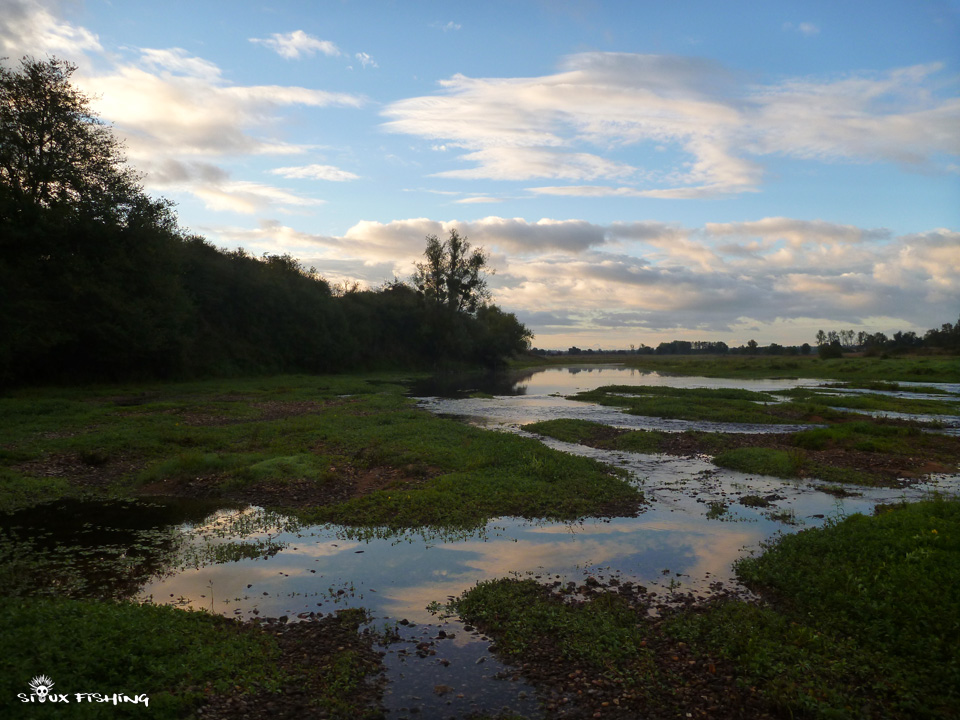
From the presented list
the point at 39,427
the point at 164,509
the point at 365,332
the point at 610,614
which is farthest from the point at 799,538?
the point at 365,332

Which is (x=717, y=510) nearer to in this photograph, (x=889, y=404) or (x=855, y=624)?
(x=855, y=624)

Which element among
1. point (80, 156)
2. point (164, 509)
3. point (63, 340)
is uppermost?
point (80, 156)

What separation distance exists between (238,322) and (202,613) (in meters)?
62.6

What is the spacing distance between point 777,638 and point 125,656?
28.3 feet

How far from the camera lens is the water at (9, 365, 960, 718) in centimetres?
792

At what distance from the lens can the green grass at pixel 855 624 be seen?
7102mm

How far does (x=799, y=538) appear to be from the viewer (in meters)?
12.3

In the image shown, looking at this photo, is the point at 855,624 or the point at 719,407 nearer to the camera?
the point at 855,624

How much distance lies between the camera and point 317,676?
748cm

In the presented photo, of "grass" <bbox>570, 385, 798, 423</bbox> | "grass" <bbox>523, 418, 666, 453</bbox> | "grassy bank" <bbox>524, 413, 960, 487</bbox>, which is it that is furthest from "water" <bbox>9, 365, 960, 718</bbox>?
"grass" <bbox>570, 385, 798, 423</bbox>

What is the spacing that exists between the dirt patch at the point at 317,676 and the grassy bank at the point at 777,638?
6.29 ft

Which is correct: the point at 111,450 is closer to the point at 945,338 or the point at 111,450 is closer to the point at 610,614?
the point at 610,614

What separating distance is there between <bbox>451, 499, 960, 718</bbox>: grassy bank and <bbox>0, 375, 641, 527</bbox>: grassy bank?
5385 millimetres

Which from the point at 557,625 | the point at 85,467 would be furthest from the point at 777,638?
the point at 85,467
